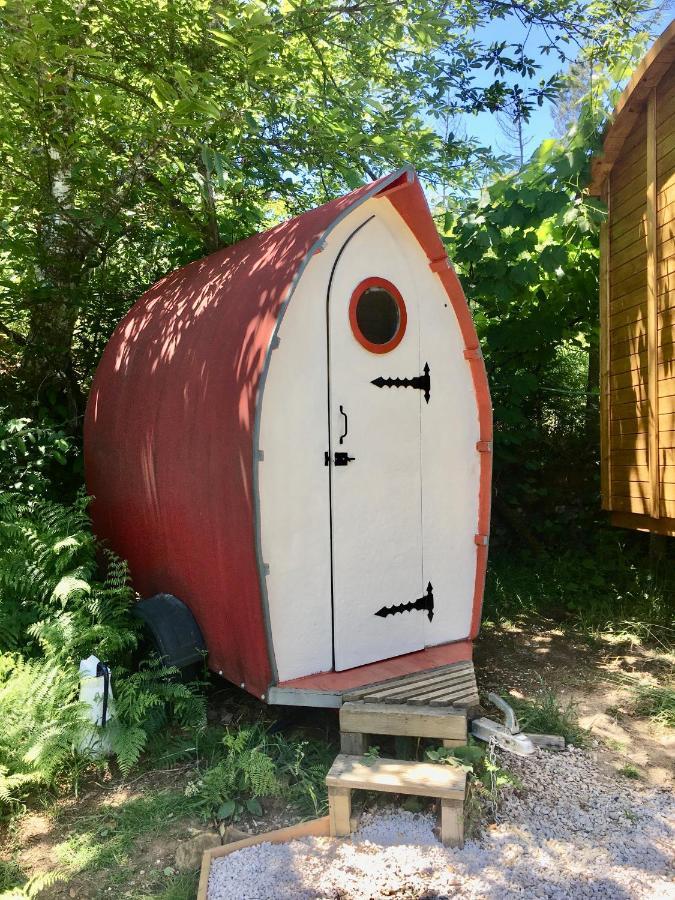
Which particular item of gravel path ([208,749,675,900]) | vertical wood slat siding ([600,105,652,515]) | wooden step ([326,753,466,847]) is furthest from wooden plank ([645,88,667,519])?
wooden step ([326,753,466,847])

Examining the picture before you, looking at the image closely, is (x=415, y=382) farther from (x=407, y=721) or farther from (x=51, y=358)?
(x=51, y=358)

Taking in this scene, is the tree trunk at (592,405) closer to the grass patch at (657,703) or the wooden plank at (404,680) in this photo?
the grass patch at (657,703)

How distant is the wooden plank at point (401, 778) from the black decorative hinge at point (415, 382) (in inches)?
83.3

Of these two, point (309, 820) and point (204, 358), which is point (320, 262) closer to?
point (204, 358)

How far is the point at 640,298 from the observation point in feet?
17.8

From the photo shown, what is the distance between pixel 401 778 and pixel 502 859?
51 cm

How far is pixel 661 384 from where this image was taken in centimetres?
507

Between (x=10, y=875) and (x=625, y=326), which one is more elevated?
(x=625, y=326)

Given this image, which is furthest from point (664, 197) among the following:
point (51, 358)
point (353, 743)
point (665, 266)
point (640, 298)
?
point (51, 358)

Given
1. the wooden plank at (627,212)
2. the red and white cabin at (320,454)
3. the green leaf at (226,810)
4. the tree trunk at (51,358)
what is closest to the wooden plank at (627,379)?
the wooden plank at (627,212)

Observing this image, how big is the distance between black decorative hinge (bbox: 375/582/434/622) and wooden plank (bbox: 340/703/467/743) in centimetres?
73

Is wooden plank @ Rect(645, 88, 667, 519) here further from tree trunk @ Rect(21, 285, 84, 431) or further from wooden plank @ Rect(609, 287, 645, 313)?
tree trunk @ Rect(21, 285, 84, 431)

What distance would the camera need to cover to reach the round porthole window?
404 cm

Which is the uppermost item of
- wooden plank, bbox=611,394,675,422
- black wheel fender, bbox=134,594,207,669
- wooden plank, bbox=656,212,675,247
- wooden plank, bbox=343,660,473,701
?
wooden plank, bbox=656,212,675,247
